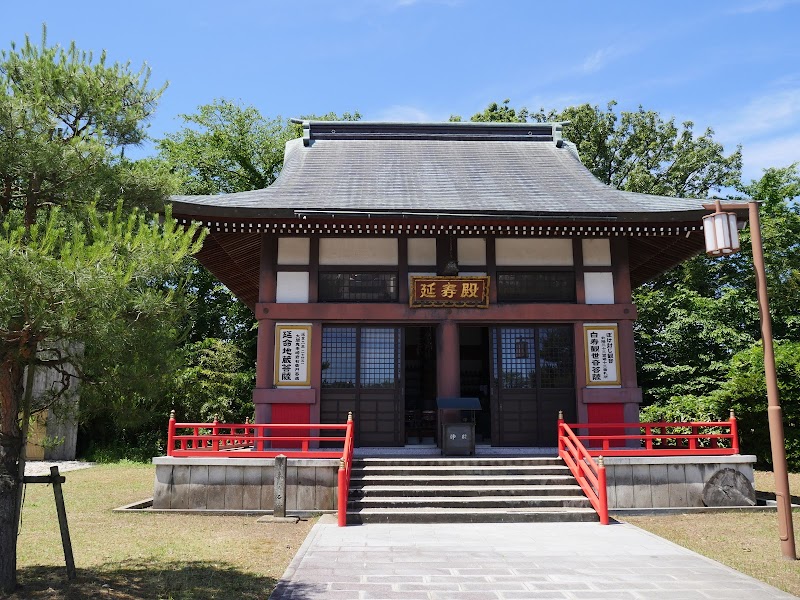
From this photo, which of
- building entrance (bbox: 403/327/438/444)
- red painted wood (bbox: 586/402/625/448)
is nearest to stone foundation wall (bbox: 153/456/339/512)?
red painted wood (bbox: 586/402/625/448)

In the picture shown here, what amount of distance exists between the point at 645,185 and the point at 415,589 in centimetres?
2770

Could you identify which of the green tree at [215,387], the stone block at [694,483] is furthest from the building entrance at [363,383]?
the green tree at [215,387]

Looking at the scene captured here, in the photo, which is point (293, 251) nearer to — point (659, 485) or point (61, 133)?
point (61, 133)

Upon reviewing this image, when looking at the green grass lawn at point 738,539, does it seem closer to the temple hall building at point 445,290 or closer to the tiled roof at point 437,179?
the temple hall building at point 445,290

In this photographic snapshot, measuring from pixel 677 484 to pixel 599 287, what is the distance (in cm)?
470

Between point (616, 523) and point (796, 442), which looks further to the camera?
point (796, 442)

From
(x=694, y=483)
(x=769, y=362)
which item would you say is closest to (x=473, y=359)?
(x=694, y=483)

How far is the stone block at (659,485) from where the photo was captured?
37.5 feet

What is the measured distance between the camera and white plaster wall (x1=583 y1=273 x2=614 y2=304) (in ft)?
45.7

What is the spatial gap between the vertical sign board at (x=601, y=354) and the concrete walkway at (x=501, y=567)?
4.35 metres

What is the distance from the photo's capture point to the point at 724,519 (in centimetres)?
1074

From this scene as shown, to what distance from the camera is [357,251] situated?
14047mm

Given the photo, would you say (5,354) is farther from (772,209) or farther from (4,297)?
(772,209)

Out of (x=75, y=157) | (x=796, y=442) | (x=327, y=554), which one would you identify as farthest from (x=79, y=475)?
(x=796, y=442)
